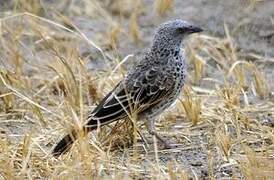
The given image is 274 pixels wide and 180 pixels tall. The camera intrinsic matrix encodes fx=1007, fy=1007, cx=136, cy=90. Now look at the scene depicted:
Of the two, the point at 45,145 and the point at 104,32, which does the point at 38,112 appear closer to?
the point at 45,145

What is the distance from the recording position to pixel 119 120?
23.1 feet

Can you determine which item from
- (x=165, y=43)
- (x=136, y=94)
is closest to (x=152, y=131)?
(x=136, y=94)

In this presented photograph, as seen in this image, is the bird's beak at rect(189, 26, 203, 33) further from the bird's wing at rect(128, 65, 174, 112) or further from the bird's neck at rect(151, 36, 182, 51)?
the bird's wing at rect(128, 65, 174, 112)

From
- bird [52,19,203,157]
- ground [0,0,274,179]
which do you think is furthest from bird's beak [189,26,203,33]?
ground [0,0,274,179]

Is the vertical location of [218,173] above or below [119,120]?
below

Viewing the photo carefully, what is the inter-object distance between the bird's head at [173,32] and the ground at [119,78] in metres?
0.57

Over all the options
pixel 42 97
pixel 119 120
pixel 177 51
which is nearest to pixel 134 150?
pixel 119 120

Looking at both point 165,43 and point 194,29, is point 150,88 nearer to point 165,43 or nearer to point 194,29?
point 165,43

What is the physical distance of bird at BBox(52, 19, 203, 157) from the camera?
6836 millimetres

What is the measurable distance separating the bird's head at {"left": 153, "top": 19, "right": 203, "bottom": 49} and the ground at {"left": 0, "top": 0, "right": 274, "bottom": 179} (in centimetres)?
57

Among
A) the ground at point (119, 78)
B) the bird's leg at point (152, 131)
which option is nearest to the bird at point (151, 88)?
the bird's leg at point (152, 131)

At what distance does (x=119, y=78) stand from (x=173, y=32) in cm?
141

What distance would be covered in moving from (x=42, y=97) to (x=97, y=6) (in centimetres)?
214

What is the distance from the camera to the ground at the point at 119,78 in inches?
258
